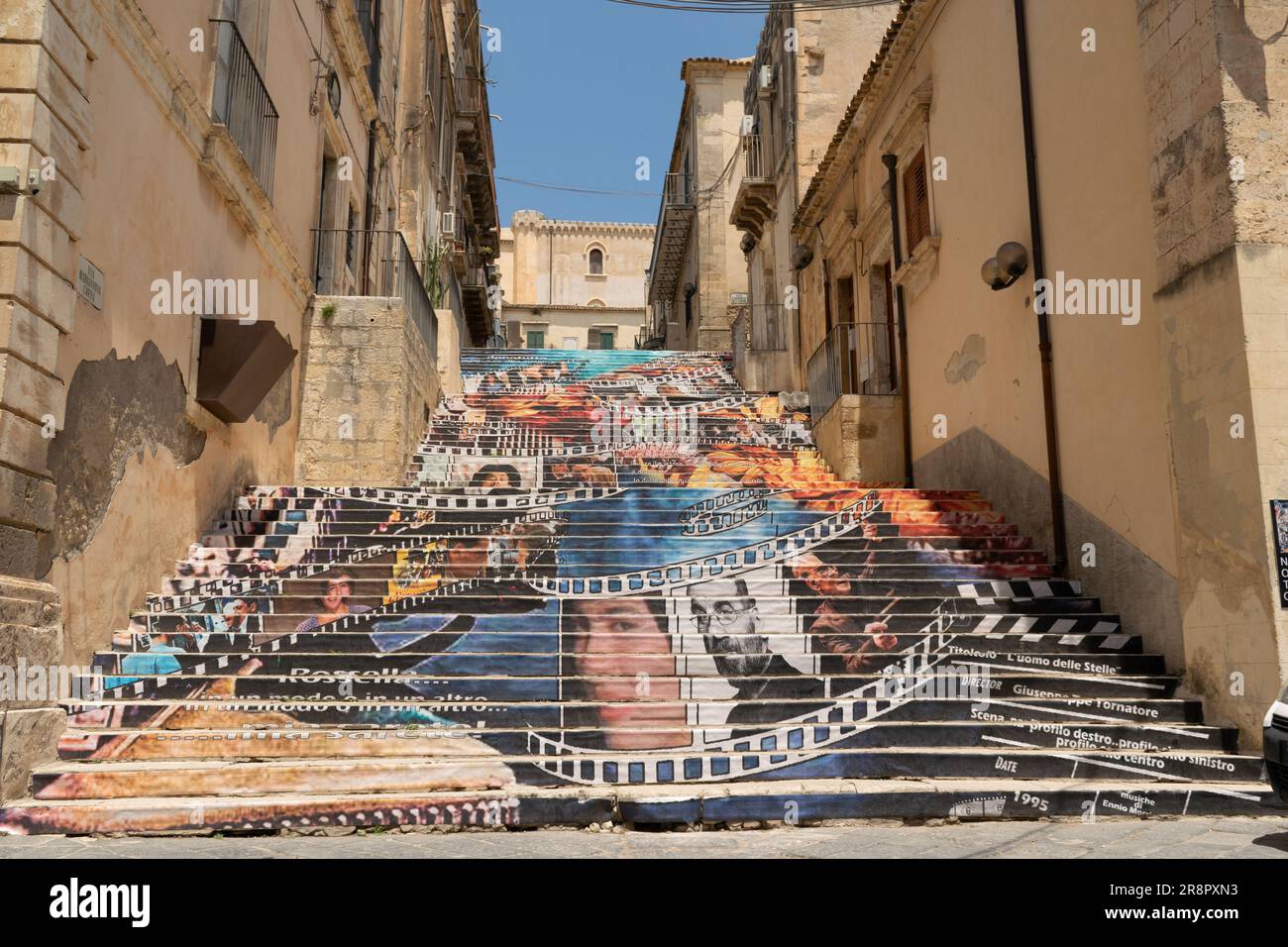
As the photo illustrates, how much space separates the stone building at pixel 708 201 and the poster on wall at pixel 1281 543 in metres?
22.7

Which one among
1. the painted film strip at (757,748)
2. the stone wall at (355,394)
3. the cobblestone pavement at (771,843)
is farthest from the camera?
the stone wall at (355,394)

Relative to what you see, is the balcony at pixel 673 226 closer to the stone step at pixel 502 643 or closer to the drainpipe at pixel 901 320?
the drainpipe at pixel 901 320

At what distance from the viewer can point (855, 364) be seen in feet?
53.0

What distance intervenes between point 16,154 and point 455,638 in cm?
418

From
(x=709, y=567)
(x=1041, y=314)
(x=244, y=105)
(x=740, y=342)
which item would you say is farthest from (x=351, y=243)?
(x=1041, y=314)

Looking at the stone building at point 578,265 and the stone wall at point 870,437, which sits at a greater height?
the stone building at point 578,265

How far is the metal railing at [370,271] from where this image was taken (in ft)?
43.3

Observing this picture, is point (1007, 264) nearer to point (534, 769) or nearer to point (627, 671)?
point (627, 671)

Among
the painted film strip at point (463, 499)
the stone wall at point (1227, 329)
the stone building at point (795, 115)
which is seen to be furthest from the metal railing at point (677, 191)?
the stone wall at point (1227, 329)

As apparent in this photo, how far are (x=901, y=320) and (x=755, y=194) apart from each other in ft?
35.6

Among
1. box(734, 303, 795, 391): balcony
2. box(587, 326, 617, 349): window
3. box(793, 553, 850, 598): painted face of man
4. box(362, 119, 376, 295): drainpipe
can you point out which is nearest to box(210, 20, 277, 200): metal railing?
box(362, 119, 376, 295): drainpipe

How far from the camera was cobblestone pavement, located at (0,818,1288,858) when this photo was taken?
15.4ft

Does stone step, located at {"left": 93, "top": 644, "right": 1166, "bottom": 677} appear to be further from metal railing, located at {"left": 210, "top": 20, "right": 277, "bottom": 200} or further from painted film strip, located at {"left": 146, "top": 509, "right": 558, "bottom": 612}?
metal railing, located at {"left": 210, "top": 20, "right": 277, "bottom": 200}
